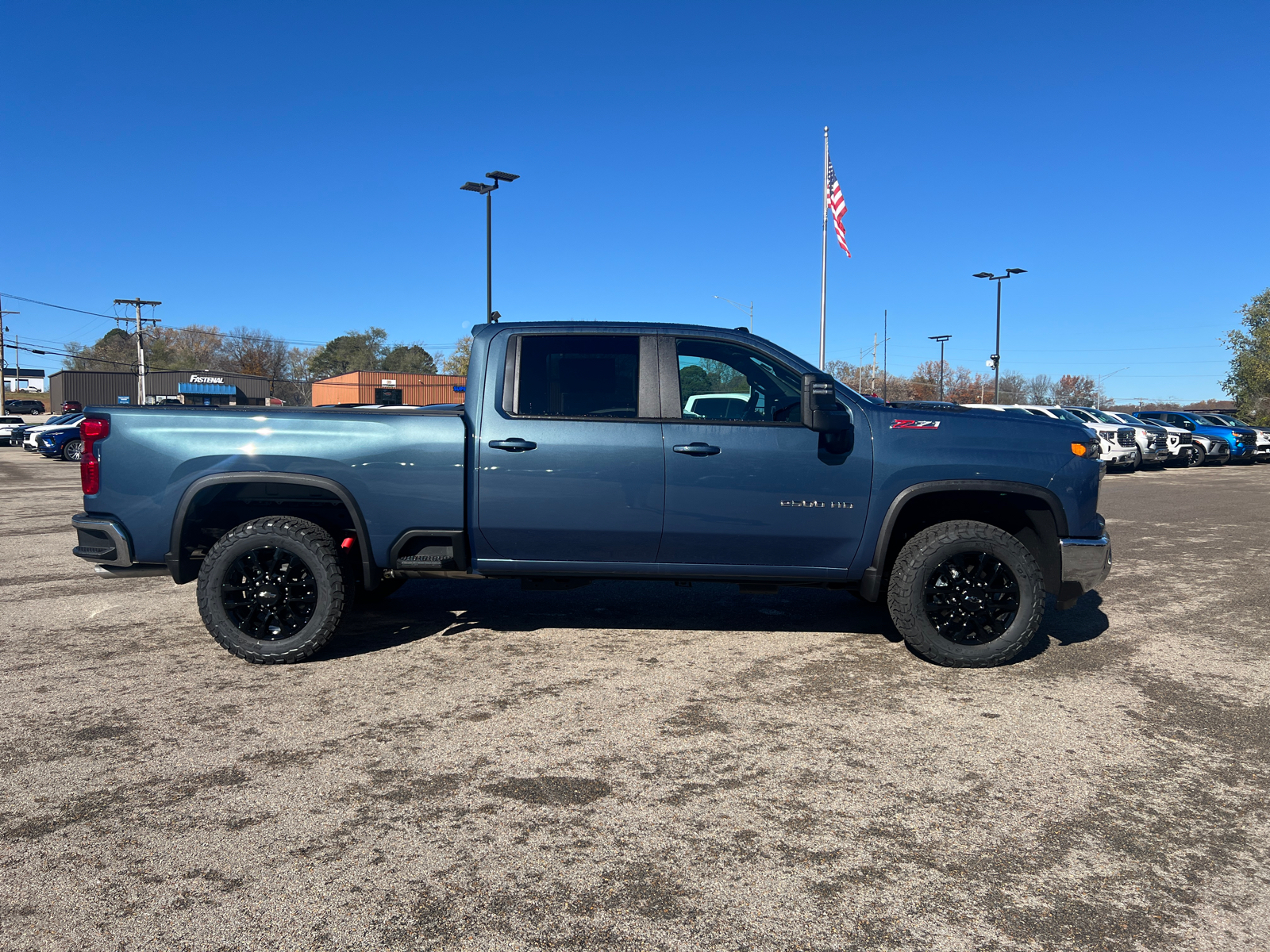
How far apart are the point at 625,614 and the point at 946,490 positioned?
8.24ft

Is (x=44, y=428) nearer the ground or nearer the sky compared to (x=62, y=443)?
nearer the sky

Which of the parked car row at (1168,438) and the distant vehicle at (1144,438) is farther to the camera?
the distant vehicle at (1144,438)

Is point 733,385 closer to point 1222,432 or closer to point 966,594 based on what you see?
point 966,594

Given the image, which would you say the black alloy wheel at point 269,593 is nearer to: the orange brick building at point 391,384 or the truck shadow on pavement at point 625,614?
the truck shadow on pavement at point 625,614

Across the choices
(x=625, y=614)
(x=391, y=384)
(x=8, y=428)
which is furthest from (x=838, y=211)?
(x=391, y=384)

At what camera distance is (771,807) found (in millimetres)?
3197

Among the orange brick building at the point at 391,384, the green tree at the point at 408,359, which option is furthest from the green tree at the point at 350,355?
the orange brick building at the point at 391,384

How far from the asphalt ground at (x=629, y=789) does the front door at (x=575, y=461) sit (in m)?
0.75

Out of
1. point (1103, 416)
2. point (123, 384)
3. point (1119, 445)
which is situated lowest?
point (1119, 445)

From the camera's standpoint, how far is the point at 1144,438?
24000 mm

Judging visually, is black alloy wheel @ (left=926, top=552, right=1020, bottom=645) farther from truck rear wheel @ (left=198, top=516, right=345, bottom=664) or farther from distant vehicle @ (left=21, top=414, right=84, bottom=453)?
distant vehicle @ (left=21, top=414, right=84, bottom=453)

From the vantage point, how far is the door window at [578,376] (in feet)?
16.2

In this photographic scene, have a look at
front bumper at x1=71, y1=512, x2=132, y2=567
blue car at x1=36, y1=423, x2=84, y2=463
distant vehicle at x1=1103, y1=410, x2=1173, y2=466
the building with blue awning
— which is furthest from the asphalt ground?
the building with blue awning

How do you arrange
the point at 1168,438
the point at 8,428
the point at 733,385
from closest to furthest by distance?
the point at 733,385 < the point at 1168,438 < the point at 8,428
